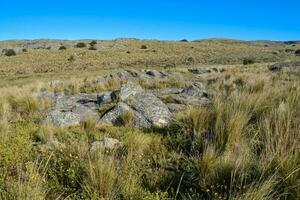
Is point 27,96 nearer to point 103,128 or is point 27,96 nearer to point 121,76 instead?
point 103,128

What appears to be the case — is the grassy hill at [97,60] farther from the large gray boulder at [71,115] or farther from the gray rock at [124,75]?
the large gray boulder at [71,115]

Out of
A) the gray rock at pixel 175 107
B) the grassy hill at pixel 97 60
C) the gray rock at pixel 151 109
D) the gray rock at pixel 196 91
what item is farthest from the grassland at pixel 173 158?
the grassy hill at pixel 97 60

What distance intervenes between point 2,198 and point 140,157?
1.94m

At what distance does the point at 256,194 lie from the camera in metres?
3.81

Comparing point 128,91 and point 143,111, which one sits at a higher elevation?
point 128,91

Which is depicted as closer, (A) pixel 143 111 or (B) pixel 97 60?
(A) pixel 143 111

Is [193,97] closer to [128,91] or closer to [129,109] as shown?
[128,91]

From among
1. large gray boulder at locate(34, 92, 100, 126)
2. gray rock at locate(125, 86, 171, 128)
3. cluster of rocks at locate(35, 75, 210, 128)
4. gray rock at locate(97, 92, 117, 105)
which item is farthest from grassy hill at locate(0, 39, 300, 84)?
gray rock at locate(125, 86, 171, 128)

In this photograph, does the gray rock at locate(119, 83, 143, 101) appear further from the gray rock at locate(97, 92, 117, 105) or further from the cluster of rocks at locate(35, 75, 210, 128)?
the gray rock at locate(97, 92, 117, 105)

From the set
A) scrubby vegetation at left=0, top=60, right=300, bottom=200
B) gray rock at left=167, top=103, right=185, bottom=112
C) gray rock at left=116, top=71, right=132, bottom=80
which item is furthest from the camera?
gray rock at left=116, top=71, right=132, bottom=80

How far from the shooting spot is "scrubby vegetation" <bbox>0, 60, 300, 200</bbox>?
14.0 feet

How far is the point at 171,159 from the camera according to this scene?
5.72m

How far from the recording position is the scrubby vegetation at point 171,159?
169 inches

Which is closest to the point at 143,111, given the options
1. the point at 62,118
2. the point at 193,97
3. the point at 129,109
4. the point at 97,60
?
the point at 129,109
